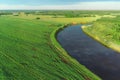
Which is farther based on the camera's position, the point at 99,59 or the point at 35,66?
the point at 99,59

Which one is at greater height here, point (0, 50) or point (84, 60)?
point (0, 50)

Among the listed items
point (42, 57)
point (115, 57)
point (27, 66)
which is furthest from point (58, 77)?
point (115, 57)

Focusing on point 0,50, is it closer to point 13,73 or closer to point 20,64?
point 20,64

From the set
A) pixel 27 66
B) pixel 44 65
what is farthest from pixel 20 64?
pixel 44 65

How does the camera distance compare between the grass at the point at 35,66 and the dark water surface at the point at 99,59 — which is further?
the dark water surface at the point at 99,59

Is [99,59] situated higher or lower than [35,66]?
lower

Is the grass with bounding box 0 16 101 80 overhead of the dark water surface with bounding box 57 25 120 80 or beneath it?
overhead

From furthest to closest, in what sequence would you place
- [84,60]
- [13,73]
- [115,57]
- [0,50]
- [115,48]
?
[115,48], [115,57], [84,60], [0,50], [13,73]

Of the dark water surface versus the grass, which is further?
the dark water surface

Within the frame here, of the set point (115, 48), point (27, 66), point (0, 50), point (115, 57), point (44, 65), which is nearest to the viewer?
point (27, 66)

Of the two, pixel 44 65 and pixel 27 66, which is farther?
pixel 44 65

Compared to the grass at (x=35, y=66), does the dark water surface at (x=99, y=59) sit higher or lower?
lower
